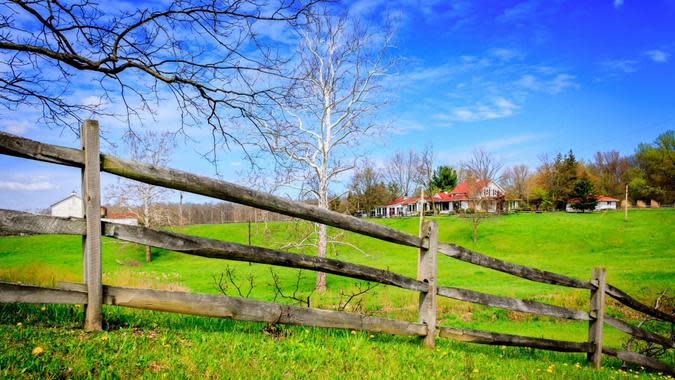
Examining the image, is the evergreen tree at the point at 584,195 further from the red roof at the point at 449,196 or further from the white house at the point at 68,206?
the white house at the point at 68,206

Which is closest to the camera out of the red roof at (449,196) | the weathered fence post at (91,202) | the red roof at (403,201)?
the weathered fence post at (91,202)

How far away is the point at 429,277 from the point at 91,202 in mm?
3420

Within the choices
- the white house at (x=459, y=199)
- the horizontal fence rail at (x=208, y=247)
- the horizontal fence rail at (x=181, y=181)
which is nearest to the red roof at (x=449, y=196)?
the white house at (x=459, y=199)

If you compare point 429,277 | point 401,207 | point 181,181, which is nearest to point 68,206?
point 181,181

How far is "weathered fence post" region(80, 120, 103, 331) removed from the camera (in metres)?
3.25

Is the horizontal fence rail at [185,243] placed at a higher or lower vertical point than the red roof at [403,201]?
higher

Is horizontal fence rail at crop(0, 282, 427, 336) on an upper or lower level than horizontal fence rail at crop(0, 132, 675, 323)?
lower

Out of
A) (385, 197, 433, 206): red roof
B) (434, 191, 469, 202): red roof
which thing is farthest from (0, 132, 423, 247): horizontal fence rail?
(385, 197, 433, 206): red roof

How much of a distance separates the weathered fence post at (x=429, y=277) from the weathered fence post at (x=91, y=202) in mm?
3202

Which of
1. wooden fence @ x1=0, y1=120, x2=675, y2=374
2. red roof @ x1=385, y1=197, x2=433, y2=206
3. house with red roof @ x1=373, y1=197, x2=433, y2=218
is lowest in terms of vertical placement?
house with red roof @ x1=373, y1=197, x2=433, y2=218

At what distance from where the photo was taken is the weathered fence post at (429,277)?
4.77 meters

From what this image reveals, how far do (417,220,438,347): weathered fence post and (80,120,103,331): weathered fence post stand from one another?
10.5 ft

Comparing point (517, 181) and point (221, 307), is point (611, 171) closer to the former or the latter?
point (517, 181)

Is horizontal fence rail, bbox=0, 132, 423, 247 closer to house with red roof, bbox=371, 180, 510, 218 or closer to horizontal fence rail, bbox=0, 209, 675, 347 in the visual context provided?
horizontal fence rail, bbox=0, 209, 675, 347
